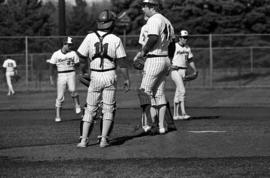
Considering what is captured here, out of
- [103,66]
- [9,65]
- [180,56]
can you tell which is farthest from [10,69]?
[103,66]

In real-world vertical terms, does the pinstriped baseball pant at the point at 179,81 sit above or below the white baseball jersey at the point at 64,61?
below

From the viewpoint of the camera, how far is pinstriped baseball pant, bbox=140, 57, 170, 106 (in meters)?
11.5

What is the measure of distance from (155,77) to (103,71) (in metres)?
1.65

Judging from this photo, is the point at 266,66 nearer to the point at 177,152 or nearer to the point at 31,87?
the point at 31,87

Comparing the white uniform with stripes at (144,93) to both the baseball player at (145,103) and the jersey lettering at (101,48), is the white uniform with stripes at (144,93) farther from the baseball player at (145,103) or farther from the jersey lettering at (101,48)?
the jersey lettering at (101,48)

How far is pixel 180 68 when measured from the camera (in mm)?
14938

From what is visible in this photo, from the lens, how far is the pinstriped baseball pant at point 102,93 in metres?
10.1

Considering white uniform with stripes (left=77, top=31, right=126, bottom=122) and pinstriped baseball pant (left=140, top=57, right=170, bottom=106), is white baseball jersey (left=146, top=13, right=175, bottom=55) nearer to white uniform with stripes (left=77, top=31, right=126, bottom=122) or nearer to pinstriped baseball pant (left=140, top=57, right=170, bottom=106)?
pinstriped baseball pant (left=140, top=57, right=170, bottom=106)

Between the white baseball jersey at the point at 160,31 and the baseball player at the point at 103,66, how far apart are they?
118 cm

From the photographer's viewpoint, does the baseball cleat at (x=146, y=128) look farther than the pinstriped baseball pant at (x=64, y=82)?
No

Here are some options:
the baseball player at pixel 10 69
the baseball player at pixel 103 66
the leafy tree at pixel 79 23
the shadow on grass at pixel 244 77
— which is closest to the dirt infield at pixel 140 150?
the baseball player at pixel 103 66

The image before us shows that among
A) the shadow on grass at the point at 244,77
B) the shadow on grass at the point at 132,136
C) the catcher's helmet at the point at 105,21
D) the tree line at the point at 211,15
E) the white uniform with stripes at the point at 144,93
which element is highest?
the tree line at the point at 211,15

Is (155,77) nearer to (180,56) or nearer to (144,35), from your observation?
(144,35)

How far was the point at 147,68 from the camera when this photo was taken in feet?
37.7
